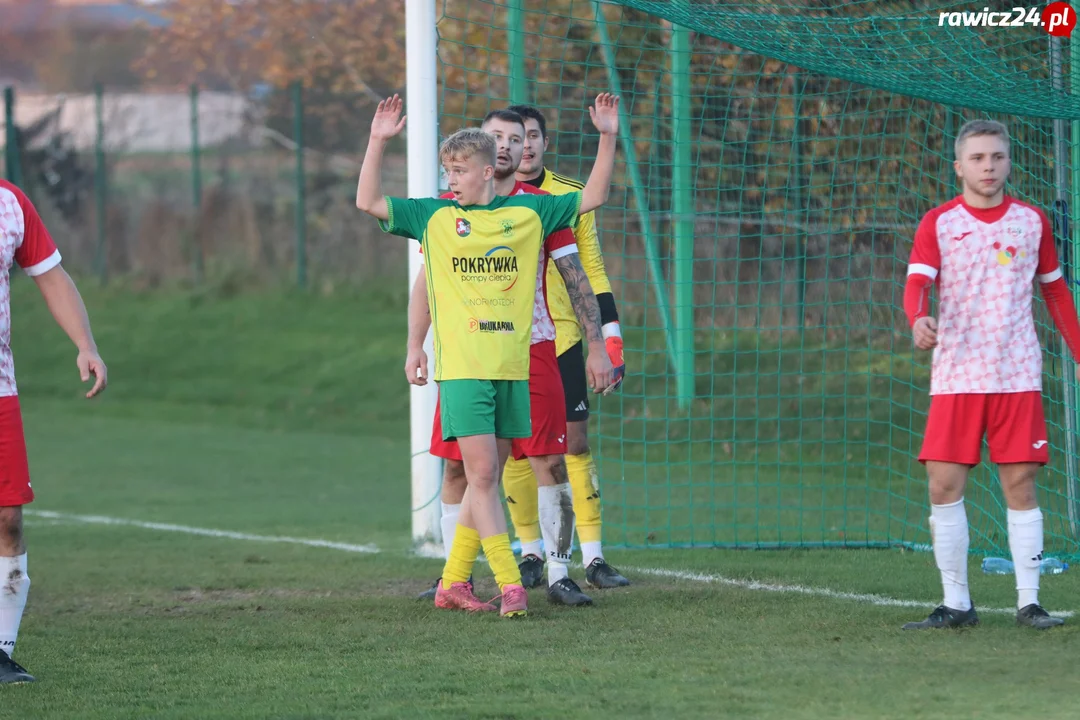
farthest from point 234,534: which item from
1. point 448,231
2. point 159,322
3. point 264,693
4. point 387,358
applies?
point 159,322

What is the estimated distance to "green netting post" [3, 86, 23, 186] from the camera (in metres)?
21.4

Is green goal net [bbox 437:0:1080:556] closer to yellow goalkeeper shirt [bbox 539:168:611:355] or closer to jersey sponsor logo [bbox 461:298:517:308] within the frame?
yellow goalkeeper shirt [bbox 539:168:611:355]

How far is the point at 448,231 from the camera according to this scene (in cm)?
582

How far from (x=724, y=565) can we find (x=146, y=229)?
54.1ft

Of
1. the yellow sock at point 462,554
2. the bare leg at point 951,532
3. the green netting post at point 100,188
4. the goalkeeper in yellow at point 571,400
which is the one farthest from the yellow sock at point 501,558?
the green netting post at point 100,188

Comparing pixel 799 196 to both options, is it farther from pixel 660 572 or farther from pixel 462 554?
pixel 462 554

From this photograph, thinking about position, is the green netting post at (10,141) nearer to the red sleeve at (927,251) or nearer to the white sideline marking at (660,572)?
the white sideline marking at (660,572)

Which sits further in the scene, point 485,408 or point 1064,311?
point 485,408

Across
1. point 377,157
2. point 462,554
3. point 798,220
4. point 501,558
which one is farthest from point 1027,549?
point 798,220

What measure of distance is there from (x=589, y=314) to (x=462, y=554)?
3.70ft

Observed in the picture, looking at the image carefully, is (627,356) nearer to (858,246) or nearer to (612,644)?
(858,246)

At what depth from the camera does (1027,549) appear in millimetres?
5457

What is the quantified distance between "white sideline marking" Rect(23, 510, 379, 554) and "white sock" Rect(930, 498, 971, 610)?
12.1ft

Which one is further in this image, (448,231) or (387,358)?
(387,358)
